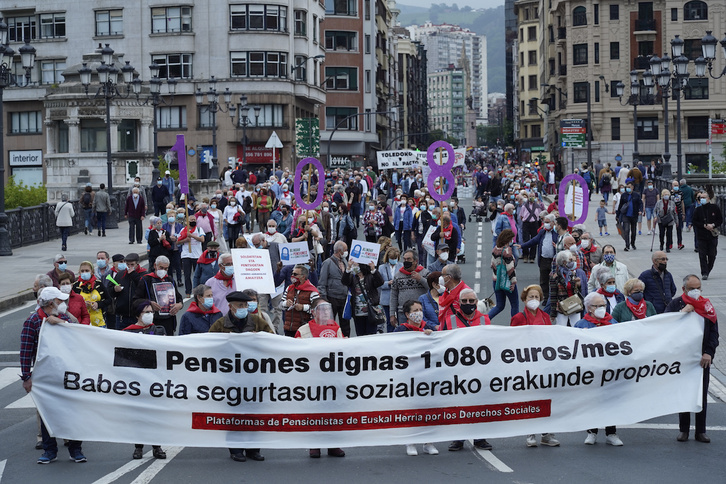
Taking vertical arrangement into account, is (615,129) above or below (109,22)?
below

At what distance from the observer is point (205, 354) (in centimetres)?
1014

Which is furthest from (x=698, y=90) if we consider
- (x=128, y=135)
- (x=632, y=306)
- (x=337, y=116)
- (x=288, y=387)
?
(x=288, y=387)

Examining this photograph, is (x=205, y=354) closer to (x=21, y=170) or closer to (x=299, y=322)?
(x=299, y=322)

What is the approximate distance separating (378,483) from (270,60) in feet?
210

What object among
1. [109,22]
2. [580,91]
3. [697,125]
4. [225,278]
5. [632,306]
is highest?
[109,22]

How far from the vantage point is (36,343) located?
10289 mm

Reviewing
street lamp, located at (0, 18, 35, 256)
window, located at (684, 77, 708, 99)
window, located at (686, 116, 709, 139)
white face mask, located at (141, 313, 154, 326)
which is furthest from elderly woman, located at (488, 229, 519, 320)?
window, located at (686, 116, 709, 139)

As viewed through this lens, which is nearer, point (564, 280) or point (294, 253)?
point (564, 280)

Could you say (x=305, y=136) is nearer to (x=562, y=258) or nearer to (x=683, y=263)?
(x=683, y=263)

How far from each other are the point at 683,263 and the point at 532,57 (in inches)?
4649

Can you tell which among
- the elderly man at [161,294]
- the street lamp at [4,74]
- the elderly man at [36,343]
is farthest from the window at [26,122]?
the elderly man at [36,343]

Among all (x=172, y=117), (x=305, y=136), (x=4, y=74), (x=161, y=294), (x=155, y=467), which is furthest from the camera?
(x=172, y=117)

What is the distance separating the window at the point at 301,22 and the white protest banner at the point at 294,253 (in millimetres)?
59052

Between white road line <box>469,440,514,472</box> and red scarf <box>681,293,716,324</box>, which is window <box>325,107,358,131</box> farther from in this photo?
white road line <box>469,440,514,472</box>
